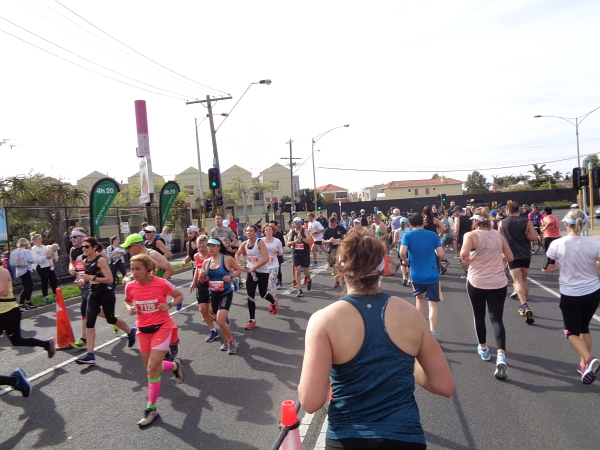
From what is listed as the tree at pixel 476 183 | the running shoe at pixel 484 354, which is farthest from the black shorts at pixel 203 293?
the tree at pixel 476 183

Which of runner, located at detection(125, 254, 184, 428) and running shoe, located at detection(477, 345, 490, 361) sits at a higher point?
runner, located at detection(125, 254, 184, 428)

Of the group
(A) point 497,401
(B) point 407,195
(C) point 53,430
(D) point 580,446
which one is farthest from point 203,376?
(B) point 407,195

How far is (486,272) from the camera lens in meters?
5.73

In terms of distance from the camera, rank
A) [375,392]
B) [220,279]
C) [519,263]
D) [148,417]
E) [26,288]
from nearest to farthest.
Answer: [375,392]
[148,417]
[220,279]
[519,263]
[26,288]

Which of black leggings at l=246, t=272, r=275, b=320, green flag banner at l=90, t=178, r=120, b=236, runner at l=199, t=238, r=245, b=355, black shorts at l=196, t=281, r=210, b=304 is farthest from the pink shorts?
green flag banner at l=90, t=178, r=120, b=236

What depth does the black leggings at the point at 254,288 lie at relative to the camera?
28.0 ft

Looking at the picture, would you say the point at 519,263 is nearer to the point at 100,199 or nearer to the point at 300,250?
the point at 300,250

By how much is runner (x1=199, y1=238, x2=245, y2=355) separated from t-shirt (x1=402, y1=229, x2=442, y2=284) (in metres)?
2.61

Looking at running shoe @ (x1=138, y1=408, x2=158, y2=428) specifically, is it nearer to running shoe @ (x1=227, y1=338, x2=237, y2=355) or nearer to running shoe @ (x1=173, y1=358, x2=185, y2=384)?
running shoe @ (x1=173, y1=358, x2=185, y2=384)

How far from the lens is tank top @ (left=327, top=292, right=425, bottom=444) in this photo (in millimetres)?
2068

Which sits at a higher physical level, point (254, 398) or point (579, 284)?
point (579, 284)

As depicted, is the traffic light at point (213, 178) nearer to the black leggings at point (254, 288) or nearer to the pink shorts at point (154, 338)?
the black leggings at point (254, 288)

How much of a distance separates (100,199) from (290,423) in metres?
15.8

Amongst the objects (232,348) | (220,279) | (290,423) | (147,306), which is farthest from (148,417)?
(290,423)
